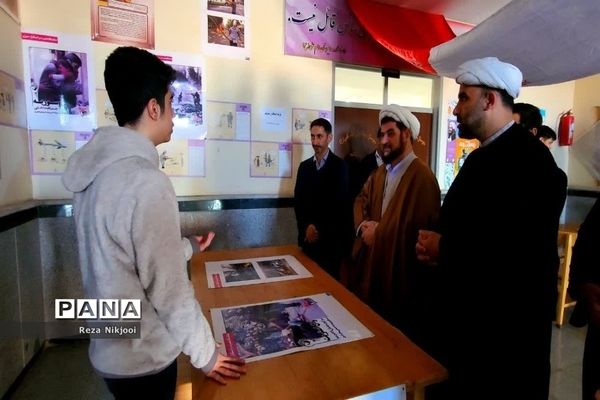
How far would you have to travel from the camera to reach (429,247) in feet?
4.10

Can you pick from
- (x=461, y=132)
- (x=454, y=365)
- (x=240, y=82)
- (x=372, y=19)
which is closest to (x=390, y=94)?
(x=372, y=19)

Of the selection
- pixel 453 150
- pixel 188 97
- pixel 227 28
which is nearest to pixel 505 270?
pixel 188 97

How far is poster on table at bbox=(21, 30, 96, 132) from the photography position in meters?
2.23

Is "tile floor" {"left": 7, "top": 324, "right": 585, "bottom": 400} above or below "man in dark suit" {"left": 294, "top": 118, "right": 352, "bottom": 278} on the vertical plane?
below

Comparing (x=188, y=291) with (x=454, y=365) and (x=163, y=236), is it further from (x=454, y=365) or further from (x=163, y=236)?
(x=454, y=365)

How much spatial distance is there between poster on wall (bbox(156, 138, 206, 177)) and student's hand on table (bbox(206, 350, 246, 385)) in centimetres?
203

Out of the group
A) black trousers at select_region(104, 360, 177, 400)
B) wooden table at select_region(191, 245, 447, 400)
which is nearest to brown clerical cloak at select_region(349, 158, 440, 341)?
wooden table at select_region(191, 245, 447, 400)

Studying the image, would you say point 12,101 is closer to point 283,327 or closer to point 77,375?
point 77,375

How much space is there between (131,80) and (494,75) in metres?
1.12

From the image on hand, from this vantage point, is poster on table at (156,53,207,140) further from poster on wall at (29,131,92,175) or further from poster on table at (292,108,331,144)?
poster on table at (292,108,331,144)

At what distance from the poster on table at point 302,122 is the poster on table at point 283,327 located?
1.92 m

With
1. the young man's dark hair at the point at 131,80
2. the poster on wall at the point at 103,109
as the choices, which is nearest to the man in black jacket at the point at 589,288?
the young man's dark hair at the point at 131,80

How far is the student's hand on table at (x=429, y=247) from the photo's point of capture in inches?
48.6

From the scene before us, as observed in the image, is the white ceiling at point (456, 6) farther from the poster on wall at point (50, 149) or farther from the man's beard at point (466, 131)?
the poster on wall at point (50, 149)
